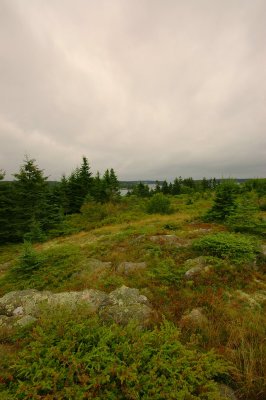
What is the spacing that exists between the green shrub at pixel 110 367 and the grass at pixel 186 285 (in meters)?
0.30

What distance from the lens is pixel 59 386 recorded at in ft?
→ 8.81

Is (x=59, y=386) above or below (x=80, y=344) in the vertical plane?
below

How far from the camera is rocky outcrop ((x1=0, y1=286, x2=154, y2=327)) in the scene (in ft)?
14.2

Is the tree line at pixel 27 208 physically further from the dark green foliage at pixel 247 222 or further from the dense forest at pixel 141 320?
the dark green foliage at pixel 247 222

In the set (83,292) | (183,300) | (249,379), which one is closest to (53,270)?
(83,292)

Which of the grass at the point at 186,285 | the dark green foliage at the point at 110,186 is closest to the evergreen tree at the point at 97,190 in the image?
the dark green foliage at the point at 110,186

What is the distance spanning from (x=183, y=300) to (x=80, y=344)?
285 centimetres

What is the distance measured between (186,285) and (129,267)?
2185 mm

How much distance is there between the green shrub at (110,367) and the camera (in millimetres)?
2607

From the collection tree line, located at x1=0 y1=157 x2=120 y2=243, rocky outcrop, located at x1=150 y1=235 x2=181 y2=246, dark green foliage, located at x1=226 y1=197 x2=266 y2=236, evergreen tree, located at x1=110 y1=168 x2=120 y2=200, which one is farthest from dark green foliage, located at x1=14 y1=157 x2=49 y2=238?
dark green foliage, located at x1=226 y1=197 x2=266 y2=236

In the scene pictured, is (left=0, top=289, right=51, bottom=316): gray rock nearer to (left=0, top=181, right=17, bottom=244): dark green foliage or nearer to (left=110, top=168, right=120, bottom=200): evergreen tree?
(left=0, top=181, right=17, bottom=244): dark green foliage

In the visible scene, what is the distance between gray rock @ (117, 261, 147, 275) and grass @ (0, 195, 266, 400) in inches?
8.6

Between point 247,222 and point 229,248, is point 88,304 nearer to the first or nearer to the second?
point 229,248

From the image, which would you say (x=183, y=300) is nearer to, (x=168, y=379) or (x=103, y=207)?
(x=168, y=379)
